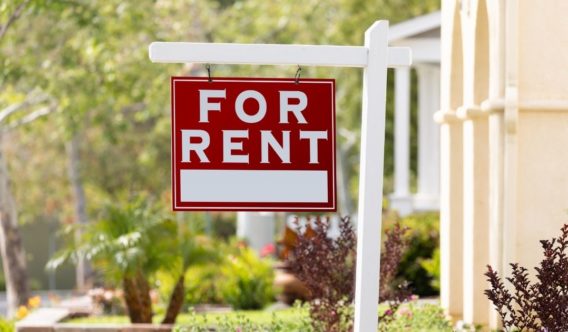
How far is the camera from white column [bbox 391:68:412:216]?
23.1 meters

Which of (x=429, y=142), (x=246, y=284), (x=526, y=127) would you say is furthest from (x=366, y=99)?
(x=429, y=142)

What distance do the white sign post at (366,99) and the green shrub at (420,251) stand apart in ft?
33.8

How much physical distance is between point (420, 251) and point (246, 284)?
12.5ft


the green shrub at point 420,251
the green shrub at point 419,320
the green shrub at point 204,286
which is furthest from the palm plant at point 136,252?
the green shrub at point 420,251

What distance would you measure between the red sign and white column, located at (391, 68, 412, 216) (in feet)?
50.8

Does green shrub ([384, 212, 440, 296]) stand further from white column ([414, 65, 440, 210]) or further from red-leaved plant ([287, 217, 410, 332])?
red-leaved plant ([287, 217, 410, 332])

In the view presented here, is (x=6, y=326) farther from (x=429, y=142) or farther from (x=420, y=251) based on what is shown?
(x=429, y=142)

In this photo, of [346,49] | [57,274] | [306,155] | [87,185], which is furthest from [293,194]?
[57,274]

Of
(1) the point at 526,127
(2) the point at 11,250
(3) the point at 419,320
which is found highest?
(1) the point at 526,127

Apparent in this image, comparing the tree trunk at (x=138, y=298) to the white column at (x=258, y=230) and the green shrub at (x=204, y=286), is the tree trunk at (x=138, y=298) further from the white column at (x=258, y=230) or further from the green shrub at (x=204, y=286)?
the white column at (x=258, y=230)

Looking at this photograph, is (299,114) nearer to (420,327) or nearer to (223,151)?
(223,151)

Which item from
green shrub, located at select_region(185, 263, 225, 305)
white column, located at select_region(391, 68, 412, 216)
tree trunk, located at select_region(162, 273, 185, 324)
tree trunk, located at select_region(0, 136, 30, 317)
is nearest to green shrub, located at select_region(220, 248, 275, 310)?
green shrub, located at select_region(185, 263, 225, 305)

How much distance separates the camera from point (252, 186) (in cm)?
763

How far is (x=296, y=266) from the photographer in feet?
36.2
